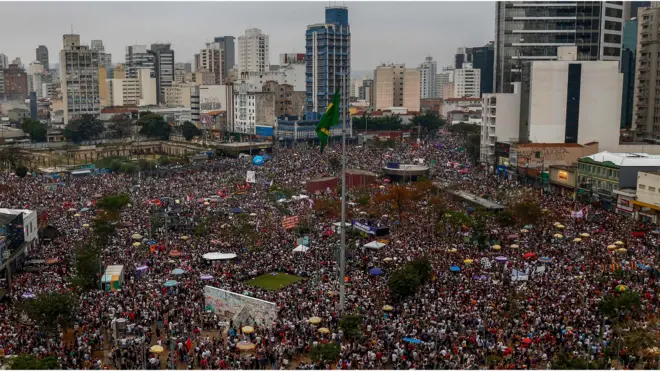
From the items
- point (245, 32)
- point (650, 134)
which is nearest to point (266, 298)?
point (650, 134)

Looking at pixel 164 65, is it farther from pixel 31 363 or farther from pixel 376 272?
pixel 31 363

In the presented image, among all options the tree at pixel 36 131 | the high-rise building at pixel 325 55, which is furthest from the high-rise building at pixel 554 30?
the tree at pixel 36 131

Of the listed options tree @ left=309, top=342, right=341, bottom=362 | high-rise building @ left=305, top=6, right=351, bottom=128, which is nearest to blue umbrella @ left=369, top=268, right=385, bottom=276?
tree @ left=309, top=342, right=341, bottom=362

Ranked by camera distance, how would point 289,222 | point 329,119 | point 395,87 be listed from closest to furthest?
point 329,119 → point 289,222 → point 395,87

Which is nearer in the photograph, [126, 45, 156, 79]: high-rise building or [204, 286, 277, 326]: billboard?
[204, 286, 277, 326]: billboard

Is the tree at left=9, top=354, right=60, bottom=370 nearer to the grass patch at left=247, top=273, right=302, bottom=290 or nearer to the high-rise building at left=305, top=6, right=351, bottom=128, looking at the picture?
the grass patch at left=247, top=273, right=302, bottom=290

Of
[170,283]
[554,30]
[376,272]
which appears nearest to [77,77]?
[554,30]
